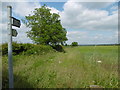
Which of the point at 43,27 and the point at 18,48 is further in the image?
the point at 43,27

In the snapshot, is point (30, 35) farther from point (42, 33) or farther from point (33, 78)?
point (33, 78)

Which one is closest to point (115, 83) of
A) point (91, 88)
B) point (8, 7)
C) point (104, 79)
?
point (104, 79)

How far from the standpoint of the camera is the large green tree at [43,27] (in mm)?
16312

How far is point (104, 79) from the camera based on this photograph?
3.31 m

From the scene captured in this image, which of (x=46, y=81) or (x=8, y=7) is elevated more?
(x=8, y=7)

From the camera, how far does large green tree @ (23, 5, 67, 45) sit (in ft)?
53.5

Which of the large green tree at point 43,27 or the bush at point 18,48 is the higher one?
the large green tree at point 43,27

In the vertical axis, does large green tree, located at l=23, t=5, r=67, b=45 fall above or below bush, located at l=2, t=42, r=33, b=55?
above

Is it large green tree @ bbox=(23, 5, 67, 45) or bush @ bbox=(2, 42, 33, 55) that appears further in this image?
large green tree @ bbox=(23, 5, 67, 45)

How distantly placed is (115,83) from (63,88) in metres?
1.70

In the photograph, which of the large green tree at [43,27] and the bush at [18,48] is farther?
the large green tree at [43,27]

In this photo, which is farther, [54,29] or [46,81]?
[54,29]

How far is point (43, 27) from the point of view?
1689cm

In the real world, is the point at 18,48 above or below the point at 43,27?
below
